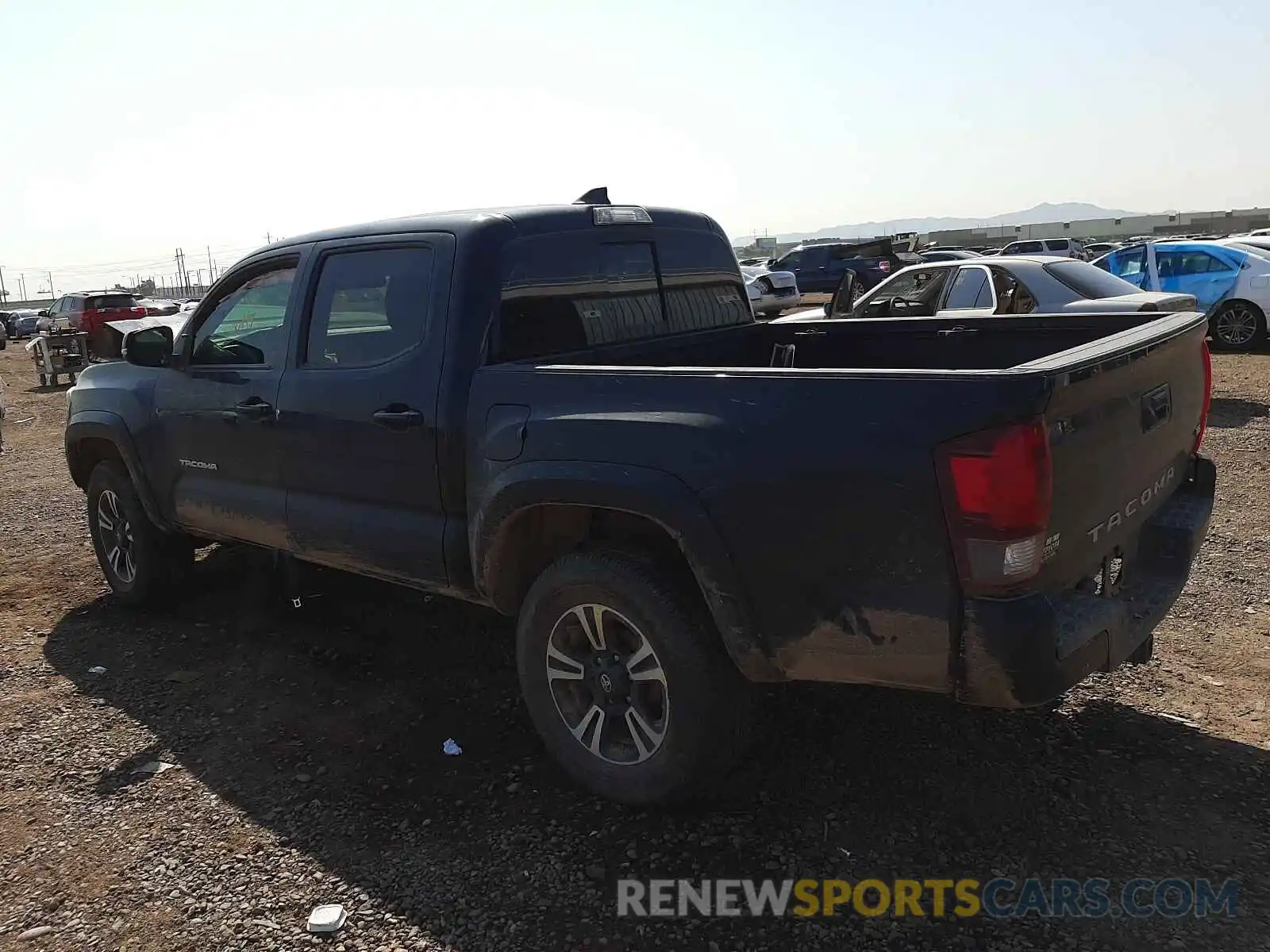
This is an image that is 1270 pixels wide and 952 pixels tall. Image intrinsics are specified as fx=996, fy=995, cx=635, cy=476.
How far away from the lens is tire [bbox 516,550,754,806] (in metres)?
3.13

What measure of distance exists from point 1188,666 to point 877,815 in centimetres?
187

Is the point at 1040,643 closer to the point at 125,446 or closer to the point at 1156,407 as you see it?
the point at 1156,407

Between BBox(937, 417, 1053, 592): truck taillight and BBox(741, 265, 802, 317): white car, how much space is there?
20559 millimetres

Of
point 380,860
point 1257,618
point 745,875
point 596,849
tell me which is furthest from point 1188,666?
point 380,860

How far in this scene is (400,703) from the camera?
14.1 feet

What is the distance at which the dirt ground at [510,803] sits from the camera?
114 inches

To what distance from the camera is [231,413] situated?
4.54m

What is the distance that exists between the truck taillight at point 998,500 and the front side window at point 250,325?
3.01 meters

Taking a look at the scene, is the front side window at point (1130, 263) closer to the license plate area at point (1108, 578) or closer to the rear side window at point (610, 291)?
the rear side window at point (610, 291)

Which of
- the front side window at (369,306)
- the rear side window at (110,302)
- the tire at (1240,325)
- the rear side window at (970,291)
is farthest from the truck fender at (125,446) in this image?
the rear side window at (110,302)

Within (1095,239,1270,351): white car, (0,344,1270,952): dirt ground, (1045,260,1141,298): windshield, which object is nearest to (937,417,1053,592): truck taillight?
(0,344,1270,952): dirt ground

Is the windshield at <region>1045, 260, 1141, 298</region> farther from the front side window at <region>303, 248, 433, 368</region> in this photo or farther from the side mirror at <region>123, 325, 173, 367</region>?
the side mirror at <region>123, 325, 173, 367</region>

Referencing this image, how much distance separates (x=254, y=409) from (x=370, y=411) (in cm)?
80

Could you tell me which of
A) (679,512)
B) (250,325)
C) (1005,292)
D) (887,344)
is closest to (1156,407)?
(887,344)
